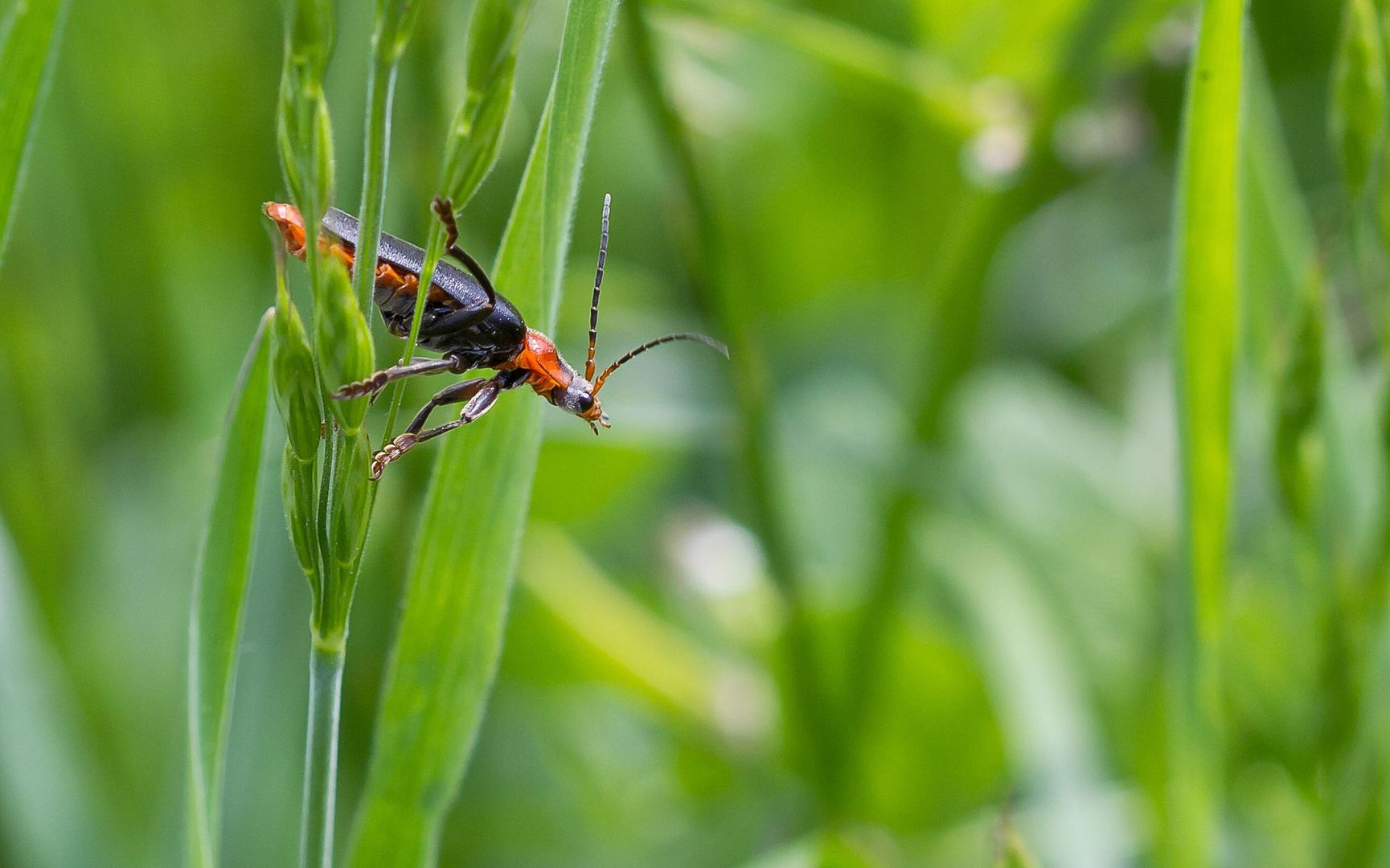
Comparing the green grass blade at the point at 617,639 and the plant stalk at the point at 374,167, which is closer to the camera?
the plant stalk at the point at 374,167

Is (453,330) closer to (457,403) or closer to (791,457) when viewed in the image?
(457,403)

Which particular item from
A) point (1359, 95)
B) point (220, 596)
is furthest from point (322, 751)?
point (1359, 95)

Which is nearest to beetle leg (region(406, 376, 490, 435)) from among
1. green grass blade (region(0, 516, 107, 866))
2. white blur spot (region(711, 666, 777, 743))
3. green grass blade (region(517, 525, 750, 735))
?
green grass blade (region(0, 516, 107, 866))

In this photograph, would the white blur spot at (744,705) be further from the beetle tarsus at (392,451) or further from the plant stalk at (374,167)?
the plant stalk at (374,167)

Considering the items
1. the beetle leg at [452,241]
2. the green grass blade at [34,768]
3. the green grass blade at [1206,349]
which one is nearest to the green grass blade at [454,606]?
the beetle leg at [452,241]

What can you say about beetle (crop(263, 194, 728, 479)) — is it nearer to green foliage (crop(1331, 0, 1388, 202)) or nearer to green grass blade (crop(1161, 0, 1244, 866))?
green grass blade (crop(1161, 0, 1244, 866))

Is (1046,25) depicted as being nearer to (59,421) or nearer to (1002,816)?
(1002,816)
